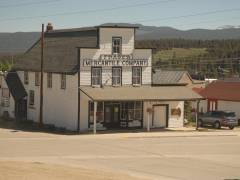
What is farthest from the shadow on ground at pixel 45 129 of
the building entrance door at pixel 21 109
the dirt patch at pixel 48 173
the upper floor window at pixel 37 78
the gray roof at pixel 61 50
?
the dirt patch at pixel 48 173

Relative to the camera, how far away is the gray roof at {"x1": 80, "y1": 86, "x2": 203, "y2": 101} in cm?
4694

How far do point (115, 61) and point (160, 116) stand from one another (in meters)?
6.28

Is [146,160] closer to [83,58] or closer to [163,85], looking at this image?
[83,58]

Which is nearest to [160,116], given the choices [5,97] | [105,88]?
[105,88]

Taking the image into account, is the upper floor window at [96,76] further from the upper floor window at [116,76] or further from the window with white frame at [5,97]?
the window with white frame at [5,97]

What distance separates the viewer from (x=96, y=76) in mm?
48781

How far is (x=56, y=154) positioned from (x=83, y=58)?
15.3m

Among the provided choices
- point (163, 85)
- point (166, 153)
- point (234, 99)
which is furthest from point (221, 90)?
point (166, 153)

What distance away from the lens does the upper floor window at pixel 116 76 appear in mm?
49562

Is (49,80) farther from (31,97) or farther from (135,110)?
(135,110)

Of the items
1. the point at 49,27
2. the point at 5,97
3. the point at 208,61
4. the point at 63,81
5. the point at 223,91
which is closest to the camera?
the point at 63,81

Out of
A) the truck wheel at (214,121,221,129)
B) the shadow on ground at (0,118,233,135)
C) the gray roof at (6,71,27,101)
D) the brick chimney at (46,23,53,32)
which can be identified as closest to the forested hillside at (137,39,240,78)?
the brick chimney at (46,23,53,32)

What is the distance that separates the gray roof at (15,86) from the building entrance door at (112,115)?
1030cm

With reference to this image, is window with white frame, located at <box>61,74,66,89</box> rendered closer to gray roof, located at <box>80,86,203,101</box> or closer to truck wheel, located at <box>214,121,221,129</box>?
gray roof, located at <box>80,86,203,101</box>
